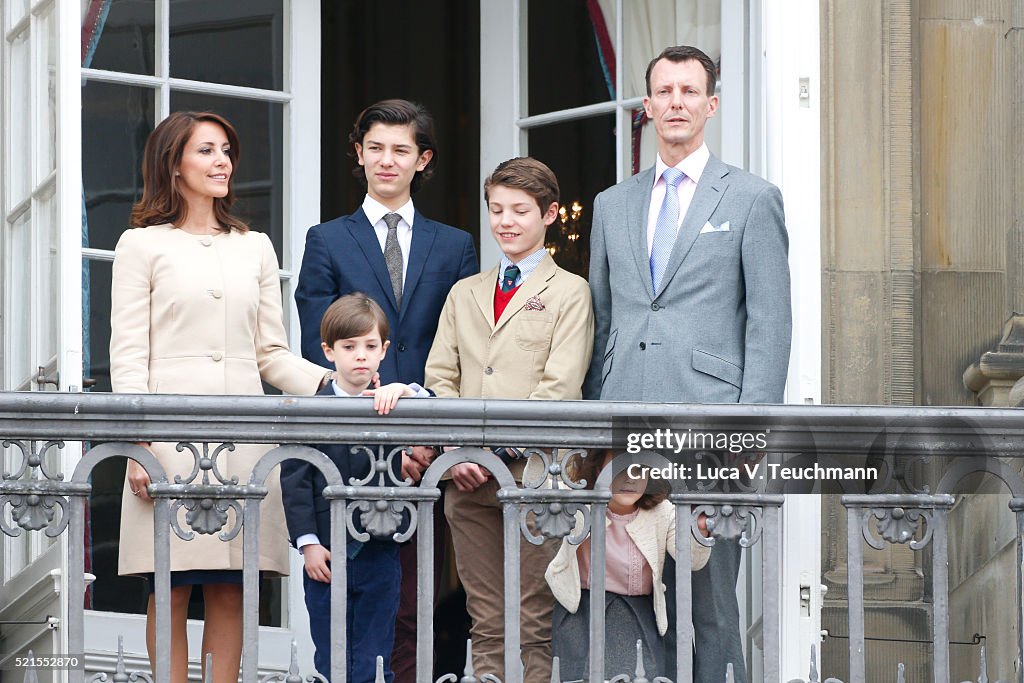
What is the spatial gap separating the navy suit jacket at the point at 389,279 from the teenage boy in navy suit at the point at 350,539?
0.44m

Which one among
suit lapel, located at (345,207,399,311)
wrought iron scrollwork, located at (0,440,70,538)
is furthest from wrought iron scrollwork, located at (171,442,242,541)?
suit lapel, located at (345,207,399,311)

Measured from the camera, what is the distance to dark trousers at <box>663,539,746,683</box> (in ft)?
17.0

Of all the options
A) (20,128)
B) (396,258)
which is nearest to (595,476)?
(396,258)

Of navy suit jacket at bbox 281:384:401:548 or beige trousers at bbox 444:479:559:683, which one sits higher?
navy suit jacket at bbox 281:384:401:548

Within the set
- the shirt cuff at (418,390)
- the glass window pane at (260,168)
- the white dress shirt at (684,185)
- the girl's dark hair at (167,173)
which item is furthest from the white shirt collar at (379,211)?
the glass window pane at (260,168)

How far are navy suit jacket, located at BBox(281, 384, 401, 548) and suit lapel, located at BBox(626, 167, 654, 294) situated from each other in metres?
0.91

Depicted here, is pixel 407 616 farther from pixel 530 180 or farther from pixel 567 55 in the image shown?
pixel 567 55

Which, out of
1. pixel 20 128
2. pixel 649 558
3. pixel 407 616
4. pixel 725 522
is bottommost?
pixel 407 616

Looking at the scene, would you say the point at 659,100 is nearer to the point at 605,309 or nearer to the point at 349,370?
the point at 605,309

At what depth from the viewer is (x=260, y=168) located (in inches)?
280

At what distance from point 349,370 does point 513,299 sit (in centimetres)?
59

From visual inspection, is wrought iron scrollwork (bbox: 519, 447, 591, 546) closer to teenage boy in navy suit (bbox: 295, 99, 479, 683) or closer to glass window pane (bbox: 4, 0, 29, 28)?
teenage boy in navy suit (bbox: 295, 99, 479, 683)

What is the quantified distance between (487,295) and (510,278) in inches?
3.3

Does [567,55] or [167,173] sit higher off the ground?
[567,55]
